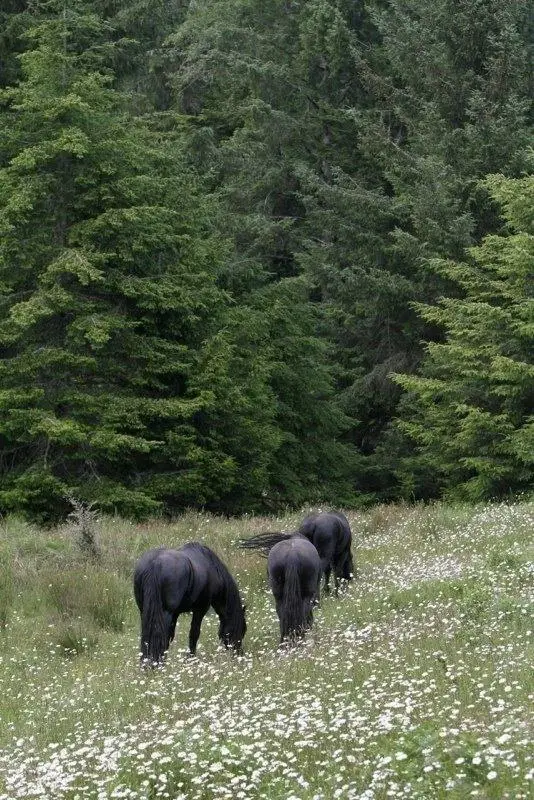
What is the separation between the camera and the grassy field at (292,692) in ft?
22.0

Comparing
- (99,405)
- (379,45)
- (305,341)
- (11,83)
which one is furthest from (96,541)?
(379,45)

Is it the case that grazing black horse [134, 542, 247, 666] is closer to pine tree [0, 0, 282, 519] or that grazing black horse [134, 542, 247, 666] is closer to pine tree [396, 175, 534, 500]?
pine tree [0, 0, 282, 519]

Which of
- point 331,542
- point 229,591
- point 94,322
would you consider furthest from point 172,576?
point 94,322

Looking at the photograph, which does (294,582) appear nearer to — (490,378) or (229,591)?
(229,591)

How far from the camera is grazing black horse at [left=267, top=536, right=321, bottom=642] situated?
36.8 feet

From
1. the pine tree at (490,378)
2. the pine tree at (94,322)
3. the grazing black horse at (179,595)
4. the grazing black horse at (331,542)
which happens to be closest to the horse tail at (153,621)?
the grazing black horse at (179,595)

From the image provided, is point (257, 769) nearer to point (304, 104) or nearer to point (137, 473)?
point (137, 473)

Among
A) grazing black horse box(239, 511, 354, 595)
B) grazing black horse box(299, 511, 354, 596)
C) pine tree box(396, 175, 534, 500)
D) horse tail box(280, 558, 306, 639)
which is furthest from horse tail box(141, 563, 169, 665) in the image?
pine tree box(396, 175, 534, 500)

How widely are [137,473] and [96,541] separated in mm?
6764

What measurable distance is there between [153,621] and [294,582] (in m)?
1.57

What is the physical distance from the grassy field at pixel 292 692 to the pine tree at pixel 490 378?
29.0ft

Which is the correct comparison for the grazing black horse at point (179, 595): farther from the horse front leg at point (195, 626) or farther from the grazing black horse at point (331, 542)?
the grazing black horse at point (331, 542)

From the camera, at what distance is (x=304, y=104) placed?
3828 centimetres

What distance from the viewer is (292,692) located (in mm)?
8406
